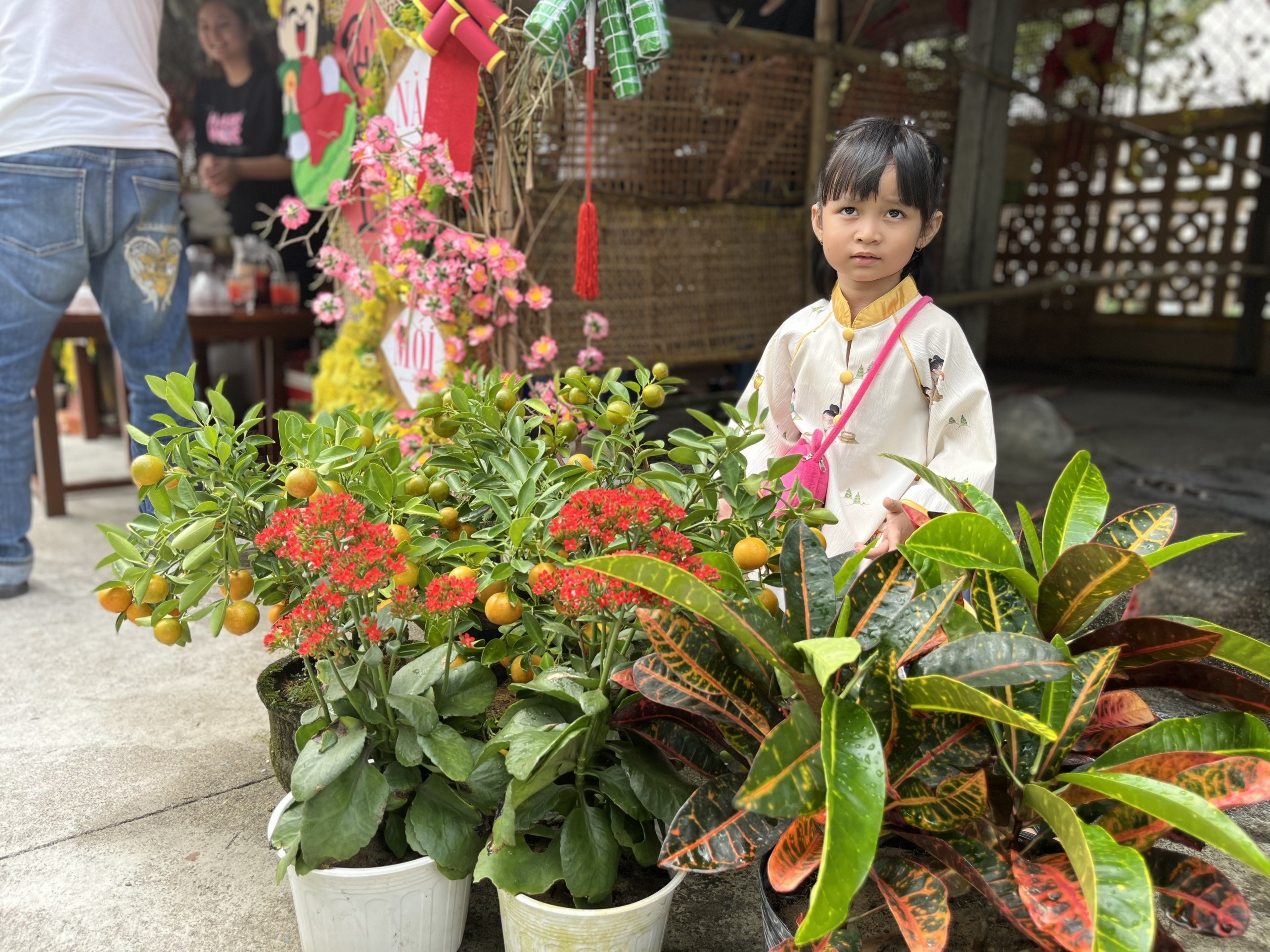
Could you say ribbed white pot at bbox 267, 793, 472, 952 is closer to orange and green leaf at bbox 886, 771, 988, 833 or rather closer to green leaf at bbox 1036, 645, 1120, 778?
orange and green leaf at bbox 886, 771, 988, 833

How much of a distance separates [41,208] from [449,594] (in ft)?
7.11

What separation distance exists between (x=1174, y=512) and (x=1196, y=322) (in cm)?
727

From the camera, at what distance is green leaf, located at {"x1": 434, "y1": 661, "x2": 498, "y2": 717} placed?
1370 mm

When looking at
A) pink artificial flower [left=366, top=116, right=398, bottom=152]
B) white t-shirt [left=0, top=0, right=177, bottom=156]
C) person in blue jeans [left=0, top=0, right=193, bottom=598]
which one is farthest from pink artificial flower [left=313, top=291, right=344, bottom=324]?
white t-shirt [left=0, top=0, right=177, bottom=156]

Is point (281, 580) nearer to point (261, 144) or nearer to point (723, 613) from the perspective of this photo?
point (723, 613)

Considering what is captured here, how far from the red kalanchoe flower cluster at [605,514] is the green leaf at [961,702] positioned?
383mm

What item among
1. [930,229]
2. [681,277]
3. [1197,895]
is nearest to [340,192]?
[681,277]

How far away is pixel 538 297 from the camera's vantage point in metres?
2.68

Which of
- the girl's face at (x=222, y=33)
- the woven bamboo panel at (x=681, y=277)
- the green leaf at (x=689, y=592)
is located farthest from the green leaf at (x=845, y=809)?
the girl's face at (x=222, y=33)

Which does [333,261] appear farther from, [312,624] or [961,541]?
[961,541]

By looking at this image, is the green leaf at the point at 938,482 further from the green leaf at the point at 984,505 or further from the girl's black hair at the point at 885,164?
the girl's black hair at the point at 885,164

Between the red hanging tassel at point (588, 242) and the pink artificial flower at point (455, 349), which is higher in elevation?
the red hanging tassel at point (588, 242)

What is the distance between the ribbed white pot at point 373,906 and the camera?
126 cm

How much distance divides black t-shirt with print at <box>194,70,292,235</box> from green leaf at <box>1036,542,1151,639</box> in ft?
13.7
